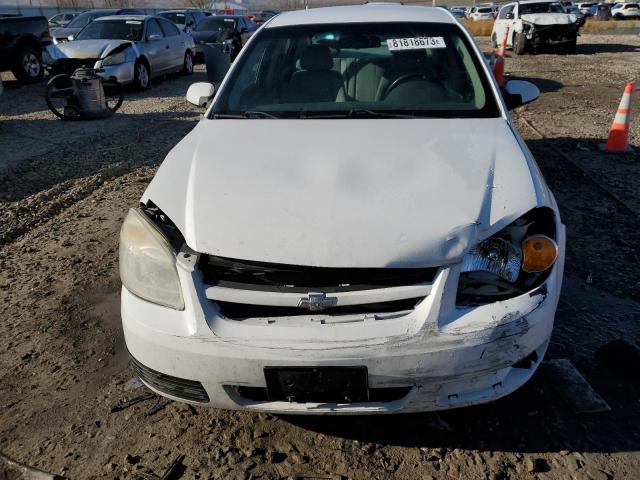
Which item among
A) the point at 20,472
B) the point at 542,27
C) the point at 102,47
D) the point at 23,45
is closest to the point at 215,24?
the point at 23,45

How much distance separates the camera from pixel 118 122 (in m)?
8.32

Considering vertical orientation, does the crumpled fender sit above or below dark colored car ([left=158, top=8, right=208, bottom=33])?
below

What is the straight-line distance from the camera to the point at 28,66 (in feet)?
39.3

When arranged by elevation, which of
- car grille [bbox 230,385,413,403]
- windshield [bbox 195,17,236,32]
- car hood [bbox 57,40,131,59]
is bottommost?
windshield [bbox 195,17,236,32]

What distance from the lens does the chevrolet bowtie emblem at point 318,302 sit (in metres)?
1.87

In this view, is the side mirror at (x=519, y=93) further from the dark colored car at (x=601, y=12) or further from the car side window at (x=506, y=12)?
the dark colored car at (x=601, y=12)

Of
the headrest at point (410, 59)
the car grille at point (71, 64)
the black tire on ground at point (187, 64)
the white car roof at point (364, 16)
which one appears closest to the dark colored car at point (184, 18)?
the black tire on ground at point (187, 64)

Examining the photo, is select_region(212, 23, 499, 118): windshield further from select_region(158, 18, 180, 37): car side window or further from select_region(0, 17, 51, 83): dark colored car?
select_region(0, 17, 51, 83): dark colored car

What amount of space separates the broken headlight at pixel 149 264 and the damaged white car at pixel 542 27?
17765mm

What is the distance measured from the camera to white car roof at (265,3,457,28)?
3508 mm

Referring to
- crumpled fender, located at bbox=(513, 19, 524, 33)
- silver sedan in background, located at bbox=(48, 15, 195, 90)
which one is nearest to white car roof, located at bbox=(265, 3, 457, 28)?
silver sedan in background, located at bbox=(48, 15, 195, 90)

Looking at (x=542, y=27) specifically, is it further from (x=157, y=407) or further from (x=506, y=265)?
(x=157, y=407)

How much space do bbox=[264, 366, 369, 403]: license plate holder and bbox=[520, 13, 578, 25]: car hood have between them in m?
18.1

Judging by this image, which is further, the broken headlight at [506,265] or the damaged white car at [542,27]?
the damaged white car at [542,27]
